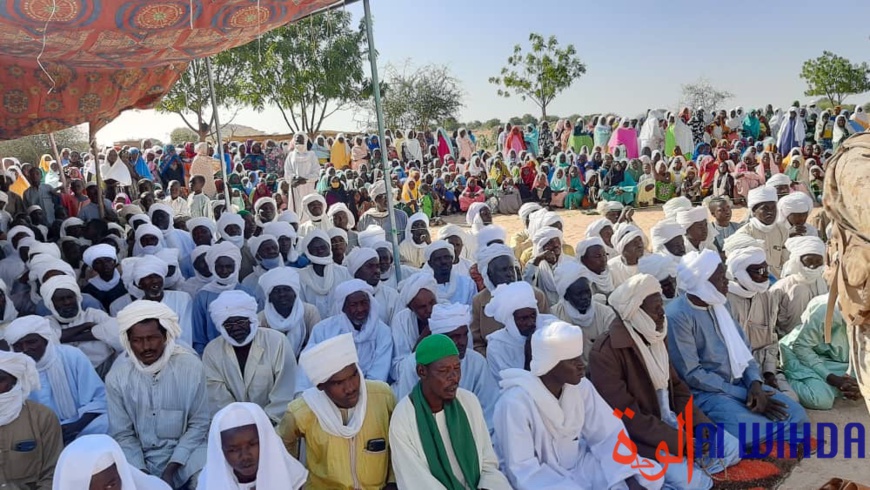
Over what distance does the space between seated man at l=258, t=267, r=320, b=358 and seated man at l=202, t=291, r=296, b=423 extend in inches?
21.8

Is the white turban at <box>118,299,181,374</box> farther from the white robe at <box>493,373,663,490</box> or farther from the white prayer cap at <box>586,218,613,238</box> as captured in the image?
the white prayer cap at <box>586,218,613,238</box>

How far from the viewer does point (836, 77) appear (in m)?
33.2

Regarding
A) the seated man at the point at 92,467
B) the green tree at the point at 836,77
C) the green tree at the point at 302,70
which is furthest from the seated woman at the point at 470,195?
the green tree at the point at 836,77

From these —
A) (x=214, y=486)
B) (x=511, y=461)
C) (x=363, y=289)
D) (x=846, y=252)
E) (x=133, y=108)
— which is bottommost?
(x=511, y=461)

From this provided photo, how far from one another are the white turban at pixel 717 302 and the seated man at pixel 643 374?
48 centimetres

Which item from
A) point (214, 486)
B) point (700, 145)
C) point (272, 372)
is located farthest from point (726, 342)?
point (700, 145)

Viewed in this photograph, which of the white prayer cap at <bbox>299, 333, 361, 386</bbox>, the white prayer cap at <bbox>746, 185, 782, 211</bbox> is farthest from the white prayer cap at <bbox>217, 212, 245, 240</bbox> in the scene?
the white prayer cap at <bbox>746, 185, 782, 211</bbox>

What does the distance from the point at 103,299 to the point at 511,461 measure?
3.77 m

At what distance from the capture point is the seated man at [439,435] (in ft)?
9.89

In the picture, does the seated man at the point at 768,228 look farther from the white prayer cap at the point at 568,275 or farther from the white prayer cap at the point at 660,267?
the white prayer cap at the point at 568,275

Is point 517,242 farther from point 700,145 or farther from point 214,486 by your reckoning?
point 700,145

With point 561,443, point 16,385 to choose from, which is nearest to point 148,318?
point 16,385

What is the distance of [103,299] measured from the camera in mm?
5387

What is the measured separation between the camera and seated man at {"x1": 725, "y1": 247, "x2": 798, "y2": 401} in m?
4.53
